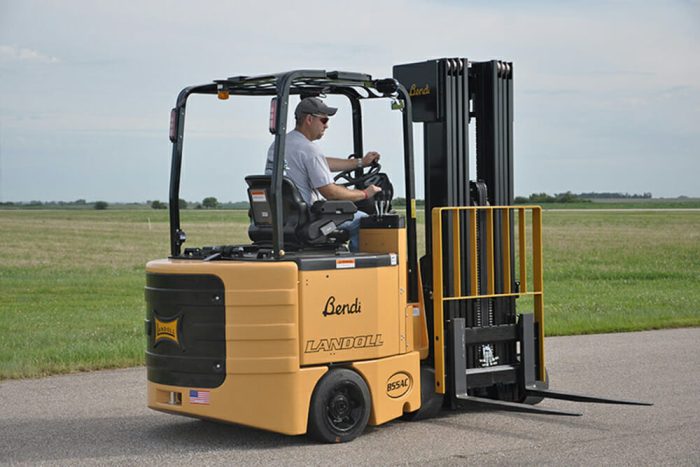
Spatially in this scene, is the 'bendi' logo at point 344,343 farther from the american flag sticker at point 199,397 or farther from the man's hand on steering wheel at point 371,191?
the man's hand on steering wheel at point 371,191

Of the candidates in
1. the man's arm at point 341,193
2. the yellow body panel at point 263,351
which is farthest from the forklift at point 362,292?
the man's arm at point 341,193

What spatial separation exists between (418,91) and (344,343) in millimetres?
2278

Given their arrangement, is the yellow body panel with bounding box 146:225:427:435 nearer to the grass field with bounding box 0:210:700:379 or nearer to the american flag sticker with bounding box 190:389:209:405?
the american flag sticker with bounding box 190:389:209:405

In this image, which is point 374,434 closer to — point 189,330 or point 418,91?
point 189,330

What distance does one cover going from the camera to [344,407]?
7.51 metres

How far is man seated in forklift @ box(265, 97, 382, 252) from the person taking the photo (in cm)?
775

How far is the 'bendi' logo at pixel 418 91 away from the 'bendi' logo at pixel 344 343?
6.82 ft

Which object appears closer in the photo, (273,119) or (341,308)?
(273,119)

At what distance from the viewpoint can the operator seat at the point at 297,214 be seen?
7527 millimetres

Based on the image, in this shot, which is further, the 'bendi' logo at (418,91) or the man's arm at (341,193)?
the 'bendi' logo at (418,91)

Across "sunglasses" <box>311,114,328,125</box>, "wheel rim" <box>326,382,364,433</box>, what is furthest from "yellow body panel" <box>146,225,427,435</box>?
"sunglasses" <box>311,114,328,125</box>

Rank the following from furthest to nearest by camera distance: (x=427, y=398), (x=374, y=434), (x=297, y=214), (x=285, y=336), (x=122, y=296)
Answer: (x=122, y=296), (x=427, y=398), (x=374, y=434), (x=297, y=214), (x=285, y=336)

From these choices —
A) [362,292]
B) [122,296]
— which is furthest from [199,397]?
[122,296]

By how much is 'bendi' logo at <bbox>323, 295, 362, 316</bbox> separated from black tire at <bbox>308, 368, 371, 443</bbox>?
1.37ft
